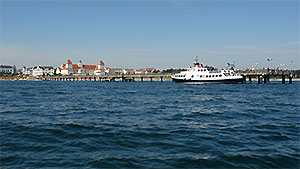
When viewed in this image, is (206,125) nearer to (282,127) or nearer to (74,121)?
(282,127)

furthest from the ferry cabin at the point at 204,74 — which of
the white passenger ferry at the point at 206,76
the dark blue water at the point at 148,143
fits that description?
the dark blue water at the point at 148,143

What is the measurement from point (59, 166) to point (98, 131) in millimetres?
4729

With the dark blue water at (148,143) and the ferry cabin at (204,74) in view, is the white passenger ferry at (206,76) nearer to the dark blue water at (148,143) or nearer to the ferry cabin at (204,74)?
the ferry cabin at (204,74)

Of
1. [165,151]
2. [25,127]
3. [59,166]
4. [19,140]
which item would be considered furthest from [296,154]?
[25,127]

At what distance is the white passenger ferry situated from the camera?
7978 centimetres

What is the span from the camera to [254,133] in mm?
11820

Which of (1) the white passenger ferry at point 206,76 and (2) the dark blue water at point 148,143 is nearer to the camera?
(2) the dark blue water at point 148,143

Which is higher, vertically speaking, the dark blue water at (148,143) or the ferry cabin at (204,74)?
the ferry cabin at (204,74)

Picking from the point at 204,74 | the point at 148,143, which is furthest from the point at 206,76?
the point at 148,143

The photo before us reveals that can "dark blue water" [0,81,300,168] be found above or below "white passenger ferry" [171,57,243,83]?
Result: below

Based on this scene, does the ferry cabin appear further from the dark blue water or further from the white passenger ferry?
the dark blue water

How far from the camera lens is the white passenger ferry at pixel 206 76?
79.8 metres

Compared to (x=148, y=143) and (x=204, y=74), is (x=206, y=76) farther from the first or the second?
(x=148, y=143)

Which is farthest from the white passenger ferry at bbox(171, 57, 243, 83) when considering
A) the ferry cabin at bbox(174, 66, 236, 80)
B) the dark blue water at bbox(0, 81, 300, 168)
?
the dark blue water at bbox(0, 81, 300, 168)
